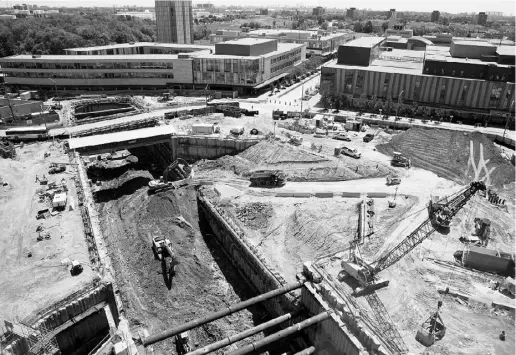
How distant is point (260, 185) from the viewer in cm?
5575

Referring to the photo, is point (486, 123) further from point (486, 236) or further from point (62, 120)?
point (62, 120)

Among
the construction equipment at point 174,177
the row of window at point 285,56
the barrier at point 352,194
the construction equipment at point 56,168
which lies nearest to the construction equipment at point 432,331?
the barrier at point 352,194

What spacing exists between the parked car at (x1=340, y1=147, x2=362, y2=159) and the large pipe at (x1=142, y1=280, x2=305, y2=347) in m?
31.1

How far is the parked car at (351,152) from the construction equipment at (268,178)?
13112mm

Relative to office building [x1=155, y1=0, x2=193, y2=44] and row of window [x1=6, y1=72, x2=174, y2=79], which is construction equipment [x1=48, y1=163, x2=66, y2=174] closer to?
row of window [x1=6, y1=72, x2=174, y2=79]

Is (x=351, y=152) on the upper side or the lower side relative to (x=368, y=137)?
lower

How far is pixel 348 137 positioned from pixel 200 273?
4030 cm

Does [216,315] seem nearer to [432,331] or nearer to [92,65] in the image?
[432,331]

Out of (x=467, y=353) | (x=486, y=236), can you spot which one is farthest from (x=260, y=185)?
(x=467, y=353)

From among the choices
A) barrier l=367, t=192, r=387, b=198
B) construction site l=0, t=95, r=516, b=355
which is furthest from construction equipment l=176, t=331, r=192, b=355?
barrier l=367, t=192, r=387, b=198

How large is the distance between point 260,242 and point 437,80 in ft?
213

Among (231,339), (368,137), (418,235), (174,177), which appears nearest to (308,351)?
(231,339)

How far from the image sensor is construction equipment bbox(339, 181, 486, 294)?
114 feet

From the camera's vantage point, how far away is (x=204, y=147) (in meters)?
70.4
